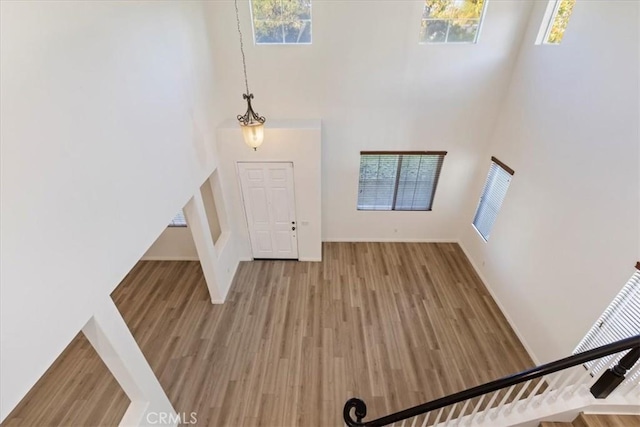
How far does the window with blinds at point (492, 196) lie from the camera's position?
16.0 feet

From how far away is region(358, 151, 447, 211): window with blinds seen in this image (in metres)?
5.57

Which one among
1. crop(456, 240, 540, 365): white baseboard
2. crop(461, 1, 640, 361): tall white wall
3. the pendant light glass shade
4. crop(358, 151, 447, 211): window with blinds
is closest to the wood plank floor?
crop(456, 240, 540, 365): white baseboard

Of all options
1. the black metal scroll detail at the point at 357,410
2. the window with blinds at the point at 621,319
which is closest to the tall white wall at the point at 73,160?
the black metal scroll detail at the point at 357,410

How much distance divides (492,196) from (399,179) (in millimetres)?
1711

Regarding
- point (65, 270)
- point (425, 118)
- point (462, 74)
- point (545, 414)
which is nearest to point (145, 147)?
point (65, 270)

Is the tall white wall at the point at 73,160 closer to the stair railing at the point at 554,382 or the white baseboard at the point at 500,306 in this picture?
the stair railing at the point at 554,382

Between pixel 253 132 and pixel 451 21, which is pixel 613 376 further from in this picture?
pixel 451 21

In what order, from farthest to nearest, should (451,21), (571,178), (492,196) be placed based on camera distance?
(492,196)
(451,21)
(571,178)

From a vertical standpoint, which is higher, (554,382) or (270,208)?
(554,382)

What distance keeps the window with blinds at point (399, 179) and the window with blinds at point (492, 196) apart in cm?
90

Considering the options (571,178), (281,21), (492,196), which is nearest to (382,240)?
(492,196)

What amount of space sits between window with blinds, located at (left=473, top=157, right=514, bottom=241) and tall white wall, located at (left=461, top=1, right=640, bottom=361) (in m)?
0.20

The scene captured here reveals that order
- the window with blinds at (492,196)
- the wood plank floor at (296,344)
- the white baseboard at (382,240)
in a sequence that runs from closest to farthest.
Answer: the wood plank floor at (296,344) < the window with blinds at (492,196) < the white baseboard at (382,240)

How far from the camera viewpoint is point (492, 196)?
207 inches
